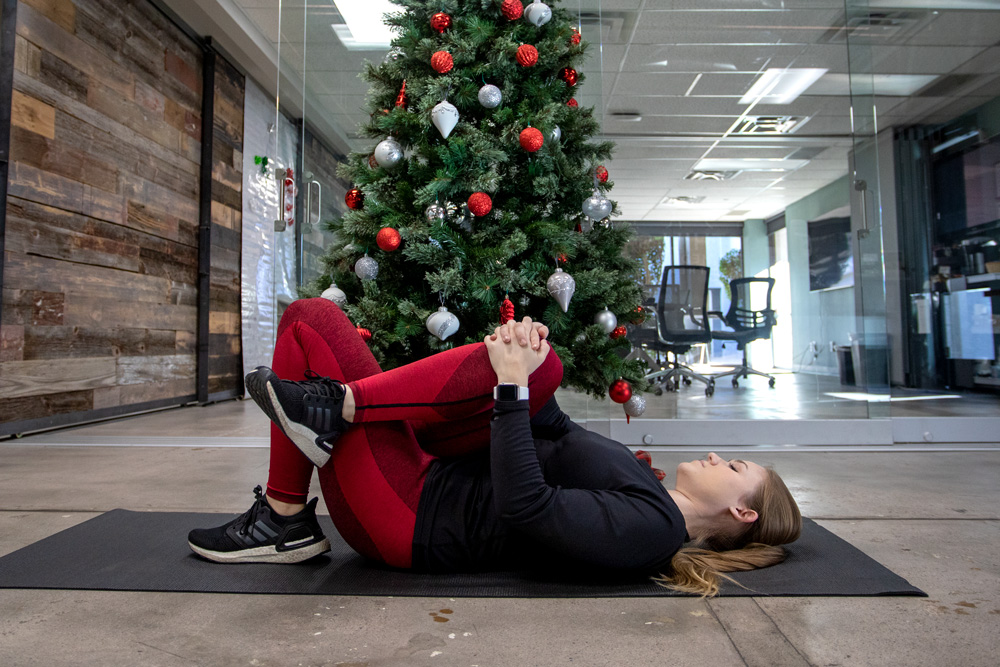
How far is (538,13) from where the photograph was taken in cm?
228

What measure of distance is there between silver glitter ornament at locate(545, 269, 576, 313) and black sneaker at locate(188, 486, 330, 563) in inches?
42.8

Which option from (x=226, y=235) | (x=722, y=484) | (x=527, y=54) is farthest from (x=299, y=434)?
(x=226, y=235)

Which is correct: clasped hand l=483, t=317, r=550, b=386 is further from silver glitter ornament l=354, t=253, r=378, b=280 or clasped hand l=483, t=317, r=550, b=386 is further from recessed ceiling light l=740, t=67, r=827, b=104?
recessed ceiling light l=740, t=67, r=827, b=104

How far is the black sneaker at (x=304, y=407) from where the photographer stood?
1152 millimetres

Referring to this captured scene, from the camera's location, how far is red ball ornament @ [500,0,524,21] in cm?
226

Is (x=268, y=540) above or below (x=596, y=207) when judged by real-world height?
below

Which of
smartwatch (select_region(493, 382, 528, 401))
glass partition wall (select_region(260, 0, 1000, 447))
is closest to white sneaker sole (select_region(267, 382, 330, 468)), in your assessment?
smartwatch (select_region(493, 382, 528, 401))

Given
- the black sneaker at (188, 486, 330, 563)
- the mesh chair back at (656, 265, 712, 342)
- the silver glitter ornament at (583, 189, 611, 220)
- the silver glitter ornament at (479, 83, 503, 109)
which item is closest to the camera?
the black sneaker at (188, 486, 330, 563)

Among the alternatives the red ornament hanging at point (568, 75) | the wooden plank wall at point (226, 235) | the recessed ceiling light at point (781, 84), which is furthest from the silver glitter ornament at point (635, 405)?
the wooden plank wall at point (226, 235)

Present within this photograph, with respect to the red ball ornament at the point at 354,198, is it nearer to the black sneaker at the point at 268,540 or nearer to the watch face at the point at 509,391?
the black sneaker at the point at 268,540

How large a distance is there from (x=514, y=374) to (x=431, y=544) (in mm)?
394

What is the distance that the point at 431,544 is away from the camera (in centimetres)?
127

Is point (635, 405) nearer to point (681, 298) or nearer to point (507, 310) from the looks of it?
point (507, 310)

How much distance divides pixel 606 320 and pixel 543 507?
1.27 meters
